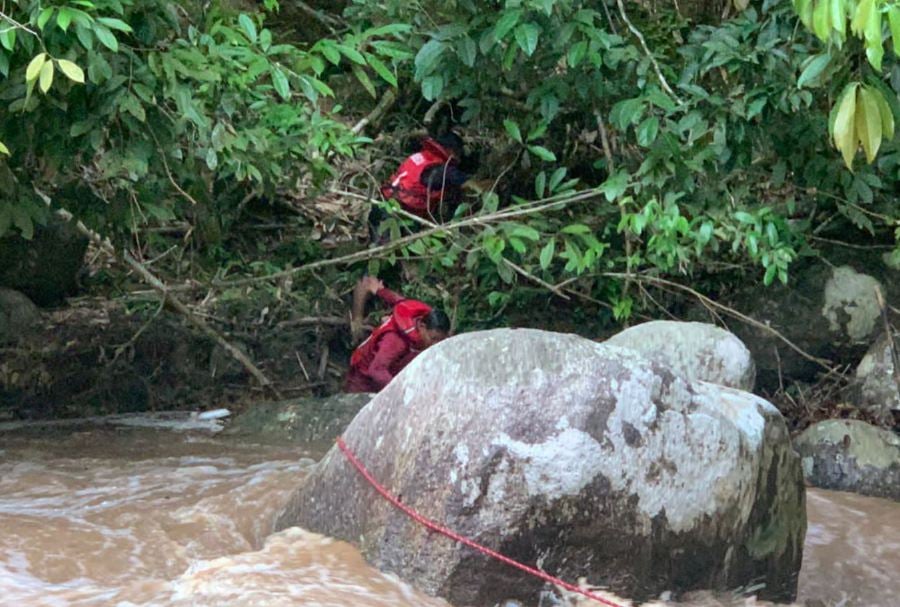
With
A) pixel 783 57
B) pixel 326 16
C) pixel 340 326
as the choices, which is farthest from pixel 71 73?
pixel 326 16

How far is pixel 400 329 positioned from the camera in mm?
6766

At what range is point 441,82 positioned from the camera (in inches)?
231

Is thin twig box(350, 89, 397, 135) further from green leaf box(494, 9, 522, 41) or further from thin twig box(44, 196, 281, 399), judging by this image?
green leaf box(494, 9, 522, 41)

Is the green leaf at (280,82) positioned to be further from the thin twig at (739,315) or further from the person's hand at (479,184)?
the person's hand at (479,184)

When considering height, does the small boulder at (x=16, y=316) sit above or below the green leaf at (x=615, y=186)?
below

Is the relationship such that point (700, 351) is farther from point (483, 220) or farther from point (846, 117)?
point (846, 117)

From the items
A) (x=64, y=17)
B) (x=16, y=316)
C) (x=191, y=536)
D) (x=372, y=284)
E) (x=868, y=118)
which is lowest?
(x=191, y=536)

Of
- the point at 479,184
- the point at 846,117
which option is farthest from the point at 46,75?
the point at 479,184

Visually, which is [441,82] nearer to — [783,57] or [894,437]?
[783,57]

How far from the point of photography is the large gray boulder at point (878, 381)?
629 centimetres

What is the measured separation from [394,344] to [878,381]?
285 cm

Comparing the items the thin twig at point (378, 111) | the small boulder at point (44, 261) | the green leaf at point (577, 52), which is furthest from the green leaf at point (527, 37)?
the small boulder at point (44, 261)

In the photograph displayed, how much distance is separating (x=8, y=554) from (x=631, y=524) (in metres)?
2.09

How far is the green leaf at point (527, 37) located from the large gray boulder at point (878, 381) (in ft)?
9.61
